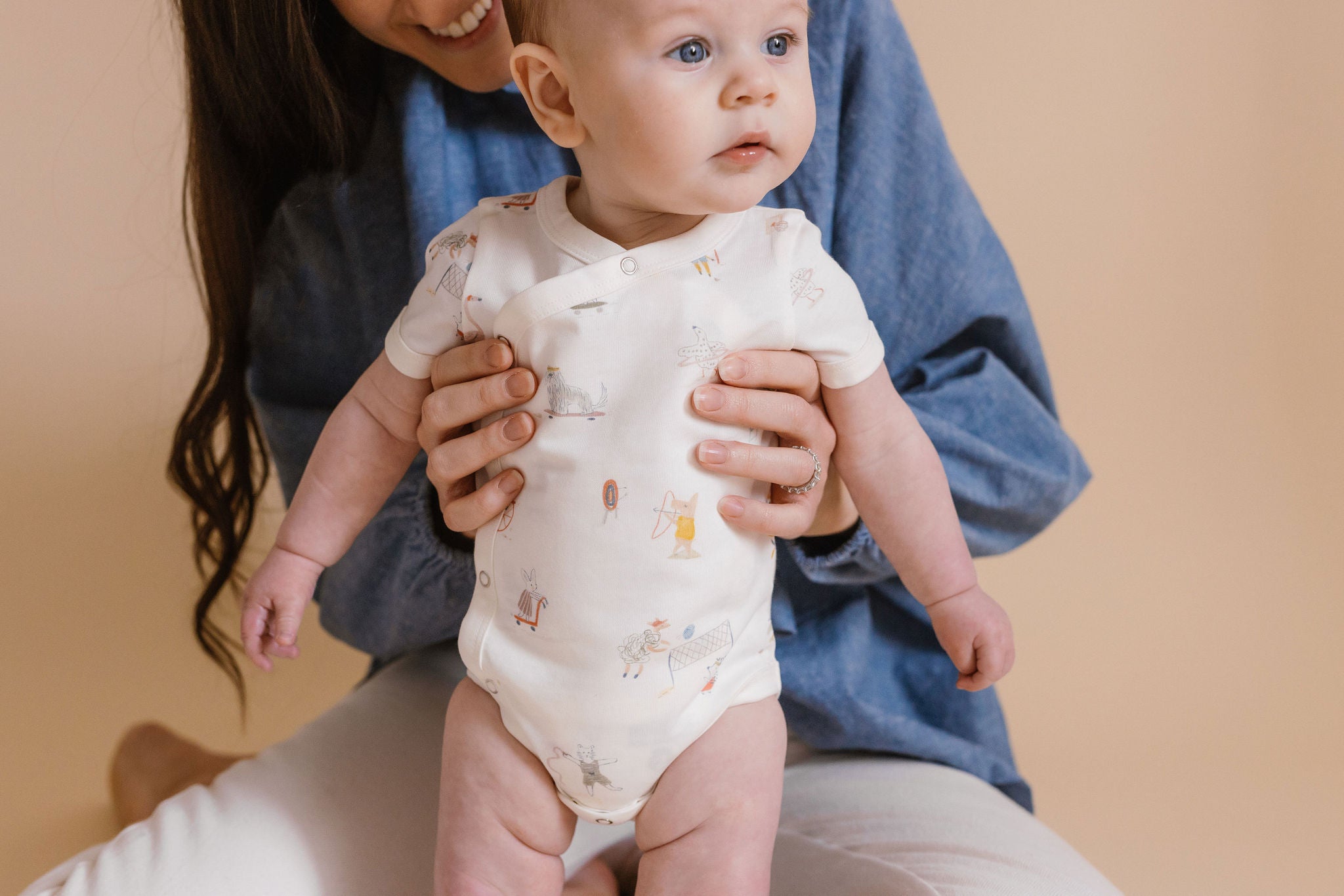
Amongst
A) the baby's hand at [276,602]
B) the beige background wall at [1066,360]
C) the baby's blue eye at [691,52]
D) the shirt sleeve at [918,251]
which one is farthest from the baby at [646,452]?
the beige background wall at [1066,360]

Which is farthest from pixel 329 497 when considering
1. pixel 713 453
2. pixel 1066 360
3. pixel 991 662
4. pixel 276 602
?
pixel 1066 360

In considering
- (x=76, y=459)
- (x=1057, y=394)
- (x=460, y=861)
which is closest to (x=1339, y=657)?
(x=1057, y=394)

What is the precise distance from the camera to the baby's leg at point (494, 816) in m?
0.86

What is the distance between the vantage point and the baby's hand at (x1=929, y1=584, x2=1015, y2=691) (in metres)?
0.90

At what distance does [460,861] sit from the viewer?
2.82 ft

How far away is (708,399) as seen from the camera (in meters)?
0.80

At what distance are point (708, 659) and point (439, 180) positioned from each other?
57 centimetres

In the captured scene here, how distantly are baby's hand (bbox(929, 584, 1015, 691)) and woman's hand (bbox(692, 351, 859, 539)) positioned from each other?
0.44 feet

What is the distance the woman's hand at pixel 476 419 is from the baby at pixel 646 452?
13mm

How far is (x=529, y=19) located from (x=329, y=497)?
0.40m

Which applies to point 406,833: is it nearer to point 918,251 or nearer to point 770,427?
point 770,427

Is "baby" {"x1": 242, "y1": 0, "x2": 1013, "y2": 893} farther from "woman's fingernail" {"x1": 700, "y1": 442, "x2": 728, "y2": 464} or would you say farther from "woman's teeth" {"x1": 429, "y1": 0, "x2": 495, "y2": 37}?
"woman's teeth" {"x1": 429, "y1": 0, "x2": 495, "y2": 37}

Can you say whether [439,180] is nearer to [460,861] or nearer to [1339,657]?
[460,861]

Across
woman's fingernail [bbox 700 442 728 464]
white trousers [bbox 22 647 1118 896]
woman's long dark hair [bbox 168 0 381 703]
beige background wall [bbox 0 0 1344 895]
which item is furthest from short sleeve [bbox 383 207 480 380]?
beige background wall [bbox 0 0 1344 895]
